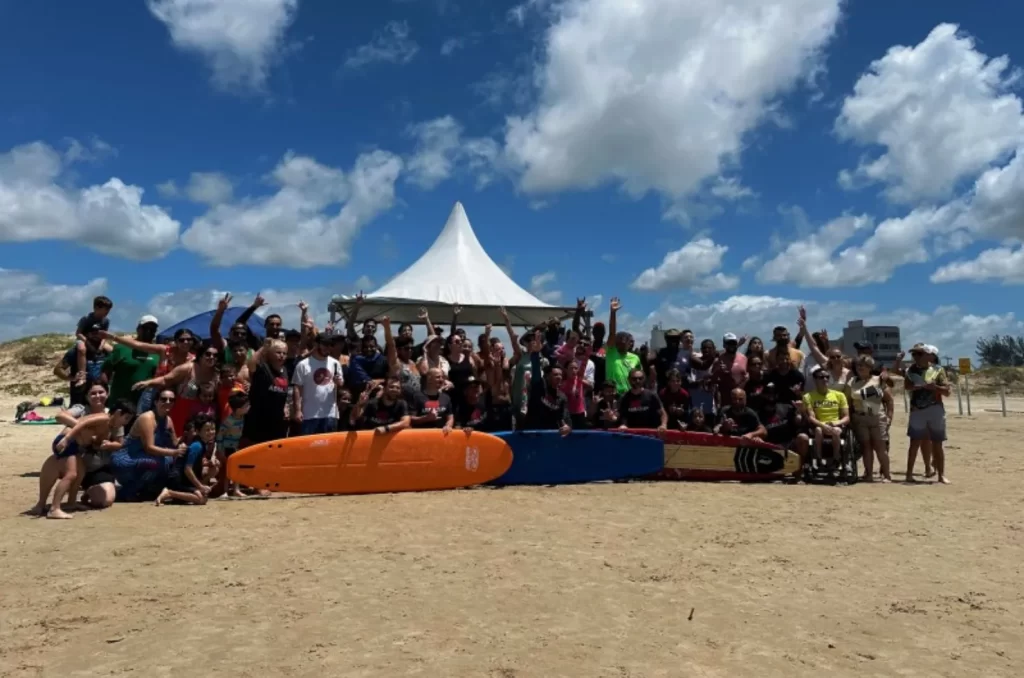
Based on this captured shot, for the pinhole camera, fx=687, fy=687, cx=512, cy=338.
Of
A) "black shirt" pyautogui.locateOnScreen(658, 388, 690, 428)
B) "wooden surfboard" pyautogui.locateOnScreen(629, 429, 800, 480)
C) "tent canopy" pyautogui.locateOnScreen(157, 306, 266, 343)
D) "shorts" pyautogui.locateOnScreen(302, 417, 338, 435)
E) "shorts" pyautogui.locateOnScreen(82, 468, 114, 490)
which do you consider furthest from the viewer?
"tent canopy" pyautogui.locateOnScreen(157, 306, 266, 343)

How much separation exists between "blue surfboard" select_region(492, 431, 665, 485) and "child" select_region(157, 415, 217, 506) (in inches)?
93.4

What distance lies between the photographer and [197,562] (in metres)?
3.68

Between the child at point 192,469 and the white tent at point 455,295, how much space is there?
20.1 feet

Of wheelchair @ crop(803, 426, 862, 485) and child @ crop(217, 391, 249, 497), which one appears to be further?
wheelchair @ crop(803, 426, 862, 485)

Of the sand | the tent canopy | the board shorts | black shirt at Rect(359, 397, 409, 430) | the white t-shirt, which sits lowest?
the sand

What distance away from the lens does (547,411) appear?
20.7ft

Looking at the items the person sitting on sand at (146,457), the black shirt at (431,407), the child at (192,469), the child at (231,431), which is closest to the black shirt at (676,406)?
the black shirt at (431,407)

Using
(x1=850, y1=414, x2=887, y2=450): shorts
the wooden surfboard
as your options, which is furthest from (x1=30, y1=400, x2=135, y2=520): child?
(x1=850, y1=414, x2=887, y2=450): shorts

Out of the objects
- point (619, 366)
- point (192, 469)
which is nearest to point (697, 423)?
point (619, 366)

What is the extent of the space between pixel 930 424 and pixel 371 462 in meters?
5.26

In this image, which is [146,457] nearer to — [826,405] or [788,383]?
[788,383]

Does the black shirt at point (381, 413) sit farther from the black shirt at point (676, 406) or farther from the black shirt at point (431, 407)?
the black shirt at point (676, 406)

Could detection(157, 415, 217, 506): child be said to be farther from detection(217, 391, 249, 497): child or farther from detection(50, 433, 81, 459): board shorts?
detection(50, 433, 81, 459): board shorts

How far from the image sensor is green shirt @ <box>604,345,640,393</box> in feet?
22.5
